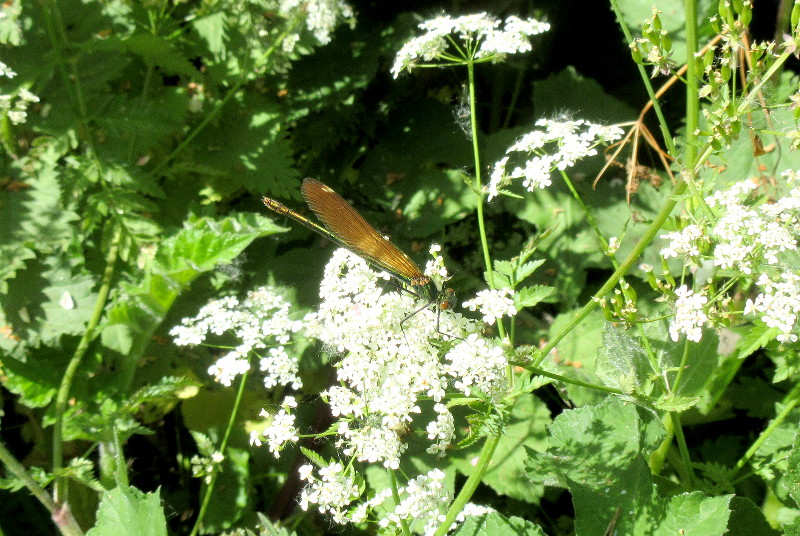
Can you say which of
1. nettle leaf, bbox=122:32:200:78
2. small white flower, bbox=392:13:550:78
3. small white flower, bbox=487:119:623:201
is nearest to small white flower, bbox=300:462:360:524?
small white flower, bbox=487:119:623:201

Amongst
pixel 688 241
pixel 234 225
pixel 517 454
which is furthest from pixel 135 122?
pixel 688 241

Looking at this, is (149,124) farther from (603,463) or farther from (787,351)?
(787,351)

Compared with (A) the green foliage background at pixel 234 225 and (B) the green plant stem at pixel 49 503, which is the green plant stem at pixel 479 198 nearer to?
(A) the green foliage background at pixel 234 225

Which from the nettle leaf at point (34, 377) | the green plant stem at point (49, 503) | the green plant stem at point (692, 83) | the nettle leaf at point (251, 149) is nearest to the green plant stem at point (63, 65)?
the nettle leaf at point (251, 149)

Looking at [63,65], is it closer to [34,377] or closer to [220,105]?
[220,105]

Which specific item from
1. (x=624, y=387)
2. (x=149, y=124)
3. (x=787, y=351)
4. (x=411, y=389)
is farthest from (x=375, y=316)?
(x=149, y=124)

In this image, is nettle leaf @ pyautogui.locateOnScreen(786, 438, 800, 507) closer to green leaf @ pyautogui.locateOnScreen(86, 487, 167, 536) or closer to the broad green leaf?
the broad green leaf

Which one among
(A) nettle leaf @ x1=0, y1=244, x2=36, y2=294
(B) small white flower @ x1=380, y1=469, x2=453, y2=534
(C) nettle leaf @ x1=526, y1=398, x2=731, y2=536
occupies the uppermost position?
(A) nettle leaf @ x1=0, y1=244, x2=36, y2=294
